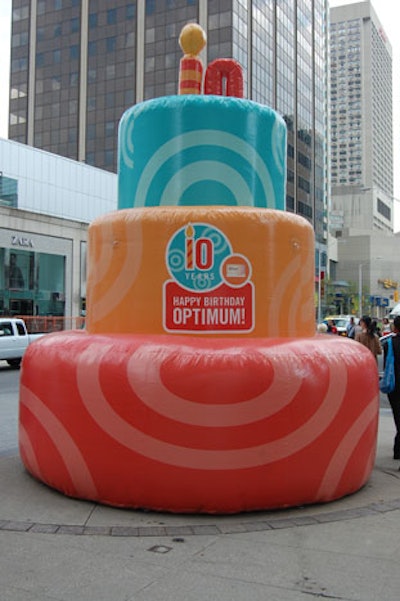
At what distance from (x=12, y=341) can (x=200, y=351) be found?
1655 centimetres

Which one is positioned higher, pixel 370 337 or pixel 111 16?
pixel 111 16

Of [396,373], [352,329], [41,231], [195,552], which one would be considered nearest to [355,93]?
[41,231]

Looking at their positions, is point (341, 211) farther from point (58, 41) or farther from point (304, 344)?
point (304, 344)

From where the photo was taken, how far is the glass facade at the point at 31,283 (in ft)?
120

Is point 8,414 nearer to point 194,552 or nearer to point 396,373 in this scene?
point 396,373

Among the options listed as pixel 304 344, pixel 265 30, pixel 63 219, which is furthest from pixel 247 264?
pixel 265 30

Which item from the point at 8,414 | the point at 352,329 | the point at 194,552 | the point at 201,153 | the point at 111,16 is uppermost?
the point at 111,16

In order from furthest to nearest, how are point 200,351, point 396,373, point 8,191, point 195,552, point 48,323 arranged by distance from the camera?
point 8,191, point 48,323, point 396,373, point 200,351, point 195,552

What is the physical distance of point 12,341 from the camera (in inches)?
811

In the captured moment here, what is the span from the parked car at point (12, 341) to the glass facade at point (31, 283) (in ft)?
52.7

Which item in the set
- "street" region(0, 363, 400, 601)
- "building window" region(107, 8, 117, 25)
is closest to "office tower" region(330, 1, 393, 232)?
"building window" region(107, 8, 117, 25)

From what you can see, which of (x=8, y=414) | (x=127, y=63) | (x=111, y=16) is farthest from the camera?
(x=111, y=16)

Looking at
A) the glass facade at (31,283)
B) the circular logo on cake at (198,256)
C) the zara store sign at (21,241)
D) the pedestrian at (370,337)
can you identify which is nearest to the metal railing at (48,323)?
the glass facade at (31,283)

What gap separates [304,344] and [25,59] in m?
82.0
